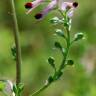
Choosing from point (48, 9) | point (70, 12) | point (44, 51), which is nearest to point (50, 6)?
point (48, 9)

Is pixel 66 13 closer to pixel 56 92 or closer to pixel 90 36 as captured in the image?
pixel 56 92

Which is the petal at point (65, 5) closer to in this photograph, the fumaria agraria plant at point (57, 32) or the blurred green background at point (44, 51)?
the fumaria agraria plant at point (57, 32)

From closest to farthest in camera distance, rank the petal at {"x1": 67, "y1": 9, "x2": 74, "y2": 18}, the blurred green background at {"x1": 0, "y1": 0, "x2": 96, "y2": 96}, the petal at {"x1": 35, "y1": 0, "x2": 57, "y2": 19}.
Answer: the petal at {"x1": 35, "y1": 0, "x2": 57, "y2": 19} → the petal at {"x1": 67, "y1": 9, "x2": 74, "y2": 18} → the blurred green background at {"x1": 0, "y1": 0, "x2": 96, "y2": 96}

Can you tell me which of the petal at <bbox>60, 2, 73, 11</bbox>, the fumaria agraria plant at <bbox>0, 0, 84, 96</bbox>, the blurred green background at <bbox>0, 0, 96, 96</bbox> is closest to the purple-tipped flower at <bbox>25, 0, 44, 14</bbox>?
the fumaria agraria plant at <bbox>0, 0, 84, 96</bbox>

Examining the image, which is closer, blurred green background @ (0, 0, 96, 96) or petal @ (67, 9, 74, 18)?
petal @ (67, 9, 74, 18)

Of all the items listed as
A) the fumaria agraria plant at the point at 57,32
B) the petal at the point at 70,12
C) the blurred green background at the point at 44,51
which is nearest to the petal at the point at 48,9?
the fumaria agraria plant at the point at 57,32

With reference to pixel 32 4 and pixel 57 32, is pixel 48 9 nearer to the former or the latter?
pixel 32 4

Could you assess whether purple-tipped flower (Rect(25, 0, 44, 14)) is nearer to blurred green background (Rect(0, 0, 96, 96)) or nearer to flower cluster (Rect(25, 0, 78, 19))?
flower cluster (Rect(25, 0, 78, 19))

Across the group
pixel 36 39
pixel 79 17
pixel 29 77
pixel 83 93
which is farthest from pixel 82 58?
pixel 79 17
